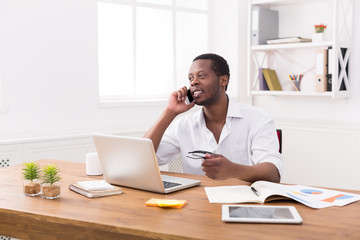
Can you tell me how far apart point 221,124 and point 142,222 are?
3.59 ft

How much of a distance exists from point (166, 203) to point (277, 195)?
1.34 ft

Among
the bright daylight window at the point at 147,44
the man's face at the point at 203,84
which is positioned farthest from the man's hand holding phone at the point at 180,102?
the bright daylight window at the point at 147,44

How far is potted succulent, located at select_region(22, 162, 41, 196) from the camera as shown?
1821 mm

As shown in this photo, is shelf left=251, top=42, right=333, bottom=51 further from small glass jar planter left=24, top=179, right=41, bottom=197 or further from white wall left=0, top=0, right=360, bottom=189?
small glass jar planter left=24, top=179, right=41, bottom=197

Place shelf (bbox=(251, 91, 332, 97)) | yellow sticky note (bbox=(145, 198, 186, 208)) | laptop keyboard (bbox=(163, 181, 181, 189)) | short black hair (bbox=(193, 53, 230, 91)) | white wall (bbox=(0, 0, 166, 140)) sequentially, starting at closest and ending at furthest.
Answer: yellow sticky note (bbox=(145, 198, 186, 208)), laptop keyboard (bbox=(163, 181, 181, 189)), short black hair (bbox=(193, 53, 230, 91)), white wall (bbox=(0, 0, 166, 140)), shelf (bbox=(251, 91, 332, 97))

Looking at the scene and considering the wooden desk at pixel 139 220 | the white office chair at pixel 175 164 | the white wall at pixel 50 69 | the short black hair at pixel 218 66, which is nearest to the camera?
the wooden desk at pixel 139 220

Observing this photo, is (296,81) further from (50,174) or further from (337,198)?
(50,174)

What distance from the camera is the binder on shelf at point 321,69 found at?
3665mm

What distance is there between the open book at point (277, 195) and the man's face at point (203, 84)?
66cm

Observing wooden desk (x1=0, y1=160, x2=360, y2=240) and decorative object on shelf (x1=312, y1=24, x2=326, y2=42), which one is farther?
decorative object on shelf (x1=312, y1=24, x2=326, y2=42)

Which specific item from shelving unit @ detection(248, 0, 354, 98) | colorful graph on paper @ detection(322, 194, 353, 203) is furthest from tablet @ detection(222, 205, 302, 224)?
shelving unit @ detection(248, 0, 354, 98)

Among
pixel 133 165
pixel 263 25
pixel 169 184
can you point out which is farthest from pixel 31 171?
pixel 263 25

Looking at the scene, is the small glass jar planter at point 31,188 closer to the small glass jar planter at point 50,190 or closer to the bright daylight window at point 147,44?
the small glass jar planter at point 50,190

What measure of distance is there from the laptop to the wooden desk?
0.13ft
